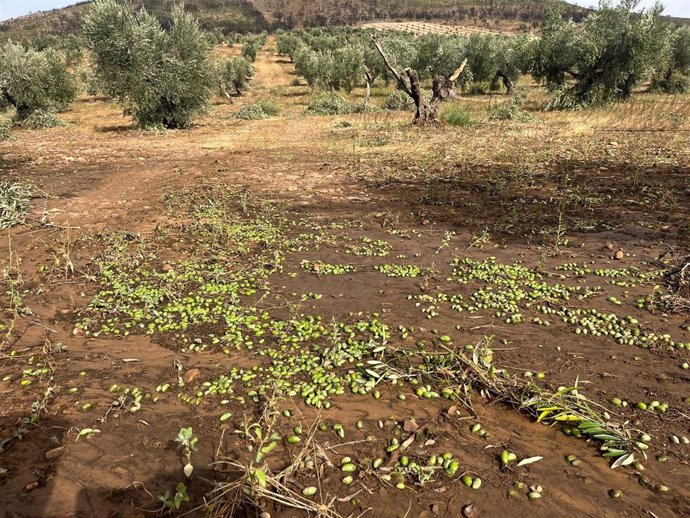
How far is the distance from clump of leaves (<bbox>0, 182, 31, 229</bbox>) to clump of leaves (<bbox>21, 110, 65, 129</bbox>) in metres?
16.5

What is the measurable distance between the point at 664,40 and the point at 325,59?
26.5 meters

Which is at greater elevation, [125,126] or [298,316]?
[125,126]

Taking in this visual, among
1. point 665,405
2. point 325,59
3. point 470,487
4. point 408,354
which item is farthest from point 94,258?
point 325,59

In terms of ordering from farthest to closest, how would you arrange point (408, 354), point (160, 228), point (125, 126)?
1. point (125, 126)
2. point (160, 228)
3. point (408, 354)

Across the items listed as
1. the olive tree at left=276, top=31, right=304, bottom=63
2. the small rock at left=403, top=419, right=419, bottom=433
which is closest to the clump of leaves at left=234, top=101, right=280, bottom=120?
the small rock at left=403, top=419, right=419, bottom=433

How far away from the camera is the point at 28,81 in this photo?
24.9m

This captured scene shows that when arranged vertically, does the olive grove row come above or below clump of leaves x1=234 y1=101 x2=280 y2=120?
above

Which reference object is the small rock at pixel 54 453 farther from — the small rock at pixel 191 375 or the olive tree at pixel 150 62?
the olive tree at pixel 150 62

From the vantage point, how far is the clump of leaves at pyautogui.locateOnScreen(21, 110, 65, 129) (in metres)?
23.1

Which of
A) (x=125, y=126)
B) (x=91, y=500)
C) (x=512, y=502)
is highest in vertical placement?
(x=125, y=126)

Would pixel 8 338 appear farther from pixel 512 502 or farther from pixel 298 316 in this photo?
Result: pixel 512 502

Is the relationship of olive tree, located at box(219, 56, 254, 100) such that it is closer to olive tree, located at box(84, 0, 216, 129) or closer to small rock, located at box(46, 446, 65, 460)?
olive tree, located at box(84, 0, 216, 129)

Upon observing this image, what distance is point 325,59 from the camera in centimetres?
3991

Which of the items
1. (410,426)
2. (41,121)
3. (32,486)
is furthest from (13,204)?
(41,121)
